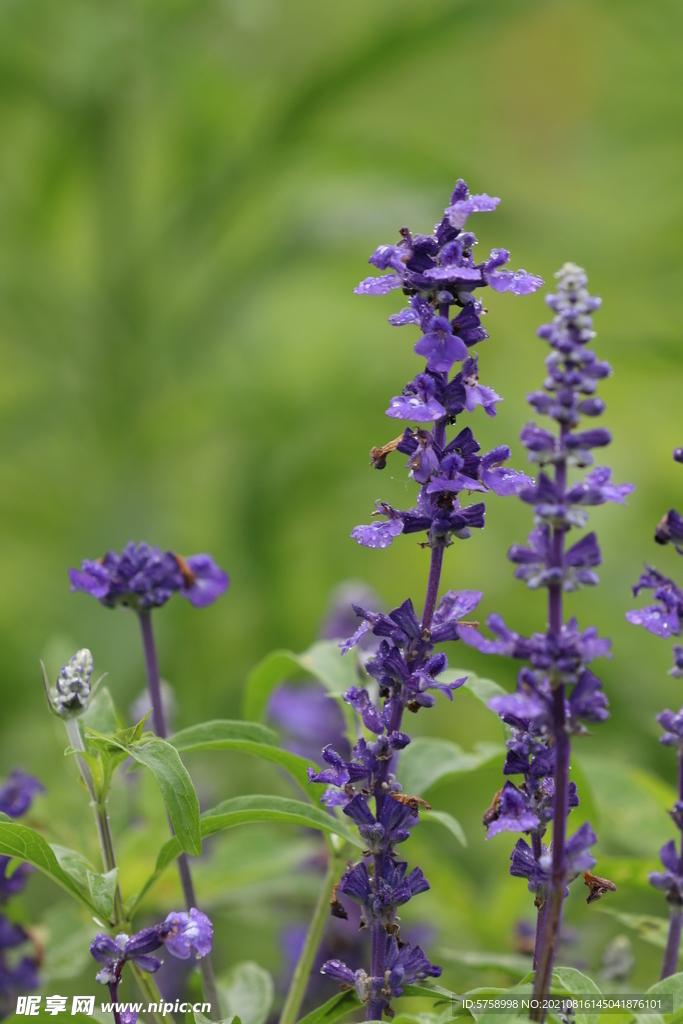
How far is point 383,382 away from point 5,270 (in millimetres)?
1094

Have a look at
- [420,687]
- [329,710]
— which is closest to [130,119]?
[329,710]

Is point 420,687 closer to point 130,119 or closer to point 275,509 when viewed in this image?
point 275,509

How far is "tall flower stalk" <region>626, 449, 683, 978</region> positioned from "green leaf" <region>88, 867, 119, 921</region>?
1.66 ft

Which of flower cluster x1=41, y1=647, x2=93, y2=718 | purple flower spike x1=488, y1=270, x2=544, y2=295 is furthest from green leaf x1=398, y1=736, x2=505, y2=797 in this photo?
purple flower spike x1=488, y1=270, x2=544, y2=295

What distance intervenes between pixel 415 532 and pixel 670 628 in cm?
24

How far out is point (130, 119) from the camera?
273cm

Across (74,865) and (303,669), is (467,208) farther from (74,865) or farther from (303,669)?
(74,865)

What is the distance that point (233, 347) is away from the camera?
10.6 ft

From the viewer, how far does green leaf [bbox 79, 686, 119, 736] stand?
109 centimetres

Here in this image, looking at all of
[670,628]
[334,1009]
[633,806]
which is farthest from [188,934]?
[633,806]

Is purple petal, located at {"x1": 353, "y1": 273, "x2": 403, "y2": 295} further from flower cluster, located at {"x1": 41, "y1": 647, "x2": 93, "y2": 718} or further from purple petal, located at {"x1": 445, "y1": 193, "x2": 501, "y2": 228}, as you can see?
flower cluster, located at {"x1": 41, "y1": 647, "x2": 93, "y2": 718}

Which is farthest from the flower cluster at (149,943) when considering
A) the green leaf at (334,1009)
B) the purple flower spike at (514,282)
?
the purple flower spike at (514,282)

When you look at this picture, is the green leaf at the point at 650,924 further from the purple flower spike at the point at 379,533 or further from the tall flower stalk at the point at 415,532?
the purple flower spike at the point at 379,533

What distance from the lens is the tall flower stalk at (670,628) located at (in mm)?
896
